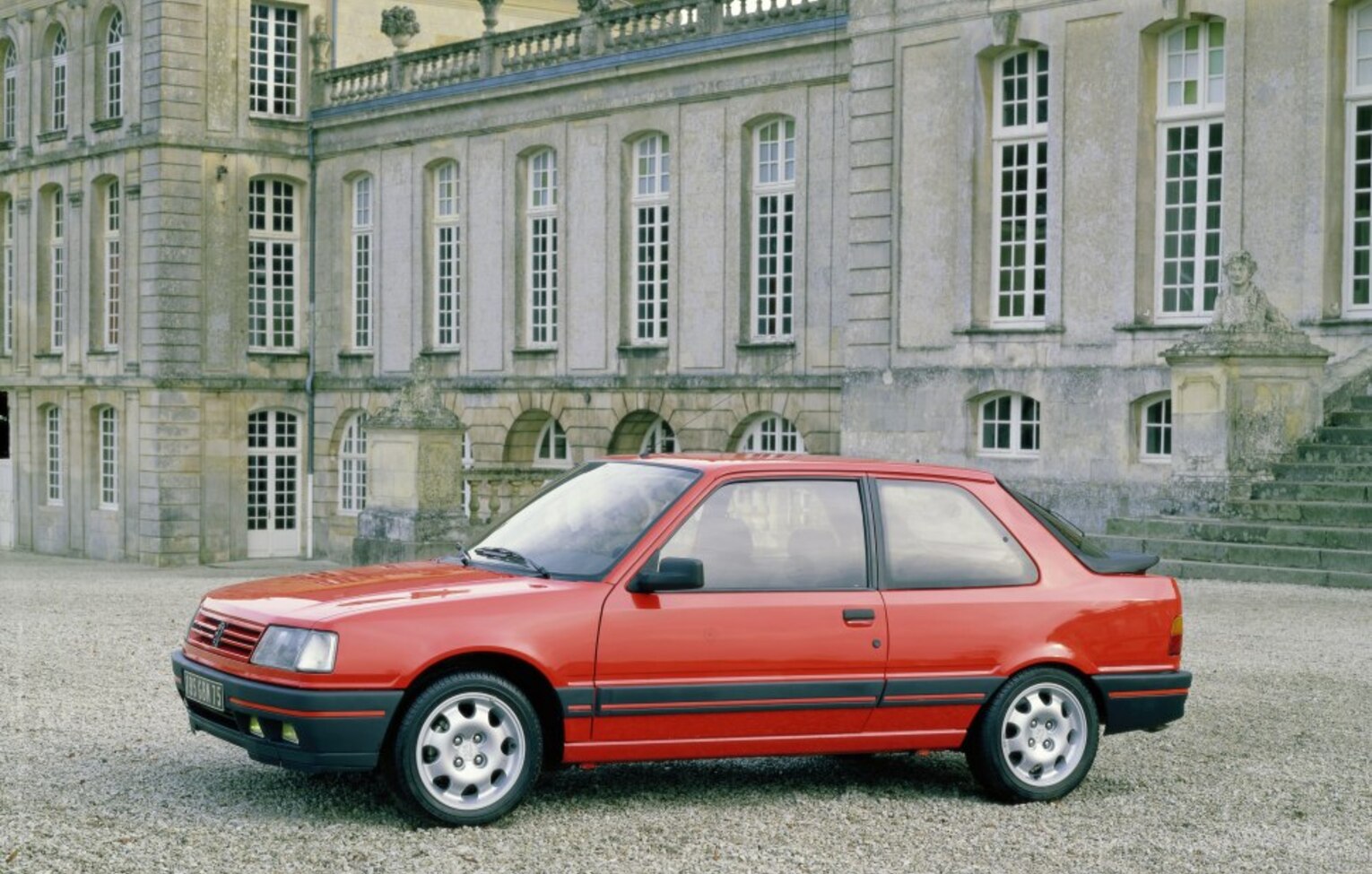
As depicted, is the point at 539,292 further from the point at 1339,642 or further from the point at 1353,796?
the point at 1353,796

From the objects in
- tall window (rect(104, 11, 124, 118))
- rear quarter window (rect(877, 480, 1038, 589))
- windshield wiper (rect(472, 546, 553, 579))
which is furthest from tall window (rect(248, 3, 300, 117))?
rear quarter window (rect(877, 480, 1038, 589))

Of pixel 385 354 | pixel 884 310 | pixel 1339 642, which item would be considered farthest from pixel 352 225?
pixel 1339 642

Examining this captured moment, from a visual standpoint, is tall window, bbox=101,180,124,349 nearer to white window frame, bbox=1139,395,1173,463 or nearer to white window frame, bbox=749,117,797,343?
white window frame, bbox=749,117,797,343

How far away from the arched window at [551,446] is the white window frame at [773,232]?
17.0 ft

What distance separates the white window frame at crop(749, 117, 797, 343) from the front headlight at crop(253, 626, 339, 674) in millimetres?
22191

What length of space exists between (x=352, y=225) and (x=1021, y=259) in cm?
1700

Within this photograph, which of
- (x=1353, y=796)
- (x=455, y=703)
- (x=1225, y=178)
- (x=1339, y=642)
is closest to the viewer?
(x=455, y=703)

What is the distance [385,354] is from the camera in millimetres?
38219

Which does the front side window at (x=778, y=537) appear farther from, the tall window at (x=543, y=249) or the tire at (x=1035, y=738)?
the tall window at (x=543, y=249)

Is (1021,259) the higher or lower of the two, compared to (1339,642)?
higher

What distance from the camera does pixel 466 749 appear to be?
8273 mm

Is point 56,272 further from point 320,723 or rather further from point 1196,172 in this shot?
point 320,723

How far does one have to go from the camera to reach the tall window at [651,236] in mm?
32656

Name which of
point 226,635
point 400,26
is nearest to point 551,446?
point 400,26
